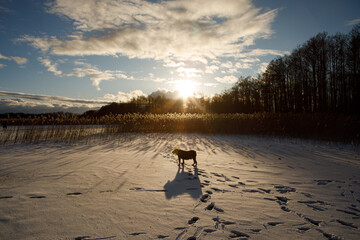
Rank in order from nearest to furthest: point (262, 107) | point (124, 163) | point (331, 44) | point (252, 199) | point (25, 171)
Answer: point (252, 199) < point (25, 171) < point (124, 163) < point (331, 44) < point (262, 107)

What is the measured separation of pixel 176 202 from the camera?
2.91 m

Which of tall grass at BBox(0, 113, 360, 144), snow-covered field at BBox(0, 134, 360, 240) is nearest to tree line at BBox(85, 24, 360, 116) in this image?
tall grass at BBox(0, 113, 360, 144)

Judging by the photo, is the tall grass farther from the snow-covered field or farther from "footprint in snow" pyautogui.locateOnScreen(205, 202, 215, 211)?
"footprint in snow" pyautogui.locateOnScreen(205, 202, 215, 211)

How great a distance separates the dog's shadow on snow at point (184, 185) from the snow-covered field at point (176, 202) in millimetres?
18

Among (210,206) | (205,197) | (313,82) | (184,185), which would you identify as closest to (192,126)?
(184,185)

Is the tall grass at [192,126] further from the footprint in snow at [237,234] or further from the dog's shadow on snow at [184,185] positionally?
the footprint in snow at [237,234]

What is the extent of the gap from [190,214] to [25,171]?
4257mm

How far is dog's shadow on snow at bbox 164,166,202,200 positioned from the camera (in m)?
3.25

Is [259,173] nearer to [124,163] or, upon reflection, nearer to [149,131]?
[124,163]

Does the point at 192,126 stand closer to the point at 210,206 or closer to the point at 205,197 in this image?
the point at 205,197

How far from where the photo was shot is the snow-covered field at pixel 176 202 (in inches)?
84.4

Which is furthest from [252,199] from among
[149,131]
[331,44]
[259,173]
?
[331,44]

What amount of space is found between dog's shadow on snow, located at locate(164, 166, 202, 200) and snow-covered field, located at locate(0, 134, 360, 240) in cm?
2

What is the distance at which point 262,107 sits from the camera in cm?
4019
